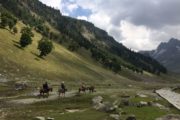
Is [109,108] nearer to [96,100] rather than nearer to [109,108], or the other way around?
[109,108]

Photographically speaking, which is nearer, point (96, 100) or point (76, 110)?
point (76, 110)

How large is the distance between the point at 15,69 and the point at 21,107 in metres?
104

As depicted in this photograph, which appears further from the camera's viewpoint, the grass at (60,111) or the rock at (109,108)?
the rock at (109,108)

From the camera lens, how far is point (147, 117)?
50.2 m

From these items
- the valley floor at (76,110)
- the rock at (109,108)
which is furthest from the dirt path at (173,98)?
the rock at (109,108)

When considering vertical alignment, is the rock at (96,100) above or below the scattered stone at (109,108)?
above

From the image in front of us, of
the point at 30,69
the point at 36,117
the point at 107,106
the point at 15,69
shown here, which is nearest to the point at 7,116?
the point at 36,117

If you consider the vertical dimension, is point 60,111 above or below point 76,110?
below

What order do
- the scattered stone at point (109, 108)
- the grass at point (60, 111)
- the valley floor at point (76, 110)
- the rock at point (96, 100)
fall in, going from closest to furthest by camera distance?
the valley floor at point (76, 110)
the grass at point (60, 111)
the scattered stone at point (109, 108)
the rock at point (96, 100)

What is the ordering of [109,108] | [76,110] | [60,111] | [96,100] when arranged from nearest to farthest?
[109,108]
[60,111]
[76,110]
[96,100]

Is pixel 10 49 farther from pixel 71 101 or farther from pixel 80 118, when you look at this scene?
pixel 80 118

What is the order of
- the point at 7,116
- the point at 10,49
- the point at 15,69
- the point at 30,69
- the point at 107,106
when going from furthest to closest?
the point at 10,49 < the point at 30,69 < the point at 15,69 < the point at 107,106 < the point at 7,116

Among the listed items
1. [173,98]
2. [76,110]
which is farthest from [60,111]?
[173,98]

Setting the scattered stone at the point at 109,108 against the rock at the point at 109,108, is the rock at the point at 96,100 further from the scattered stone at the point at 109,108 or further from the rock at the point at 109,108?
the rock at the point at 109,108
